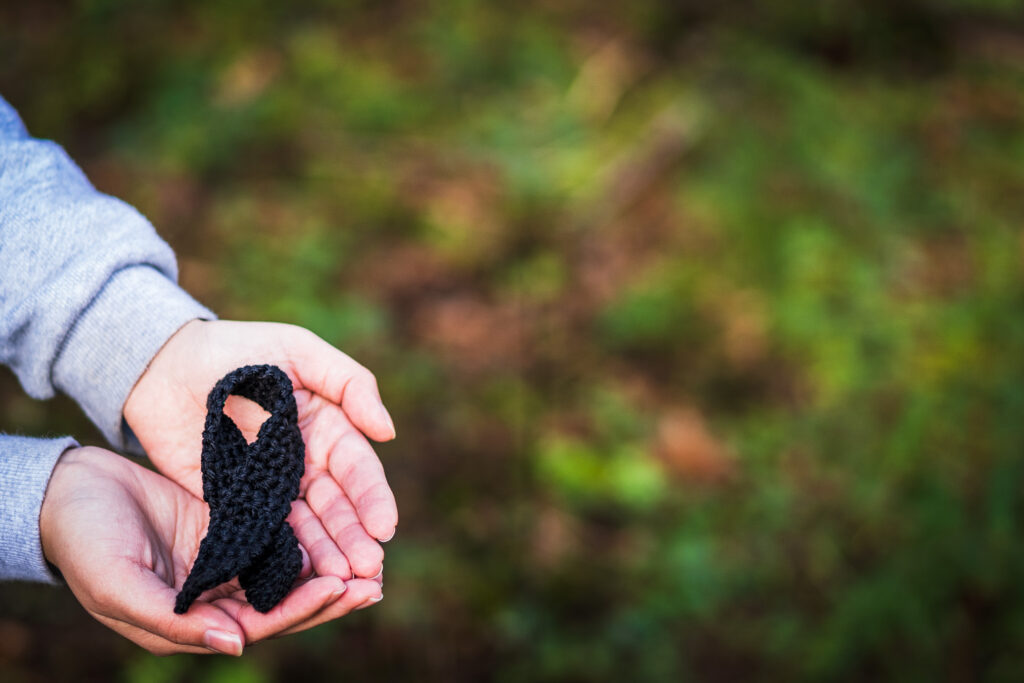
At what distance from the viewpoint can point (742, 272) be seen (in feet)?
14.0

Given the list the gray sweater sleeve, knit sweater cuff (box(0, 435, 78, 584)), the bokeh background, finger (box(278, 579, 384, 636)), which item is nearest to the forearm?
the gray sweater sleeve

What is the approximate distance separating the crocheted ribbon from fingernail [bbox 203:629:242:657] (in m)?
0.10

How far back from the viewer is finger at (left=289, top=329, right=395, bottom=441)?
5.64 feet

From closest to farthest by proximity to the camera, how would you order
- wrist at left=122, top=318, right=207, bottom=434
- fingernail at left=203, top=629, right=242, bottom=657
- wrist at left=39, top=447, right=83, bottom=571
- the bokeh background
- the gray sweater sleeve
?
1. fingernail at left=203, top=629, right=242, bottom=657
2. wrist at left=39, top=447, right=83, bottom=571
3. the gray sweater sleeve
4. wrist at left=122, top=318, right=207, bottom=434
5. the bokeh background

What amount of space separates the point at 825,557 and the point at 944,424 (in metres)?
1.05

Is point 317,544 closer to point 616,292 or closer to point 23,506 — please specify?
point 23,506

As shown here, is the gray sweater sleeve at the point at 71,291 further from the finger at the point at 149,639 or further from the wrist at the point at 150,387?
the finger at the point at 149,639

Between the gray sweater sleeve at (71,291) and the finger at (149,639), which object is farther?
the gray sweater sleeve at (71,291)

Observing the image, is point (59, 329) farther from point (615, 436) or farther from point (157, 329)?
point (615, 436)

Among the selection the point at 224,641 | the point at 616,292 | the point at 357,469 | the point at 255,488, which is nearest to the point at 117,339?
the point at 255,488

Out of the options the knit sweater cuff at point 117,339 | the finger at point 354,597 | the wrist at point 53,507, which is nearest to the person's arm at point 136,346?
the knit sweater cuff at point 117,339

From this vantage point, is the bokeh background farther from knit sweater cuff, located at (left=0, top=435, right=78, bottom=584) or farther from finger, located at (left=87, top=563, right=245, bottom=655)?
finger, located at (left=87, top=563, right=245, bottom=655)

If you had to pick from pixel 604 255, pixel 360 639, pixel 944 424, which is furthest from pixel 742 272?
pixel 360 639

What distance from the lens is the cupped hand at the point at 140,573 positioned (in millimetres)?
1440
